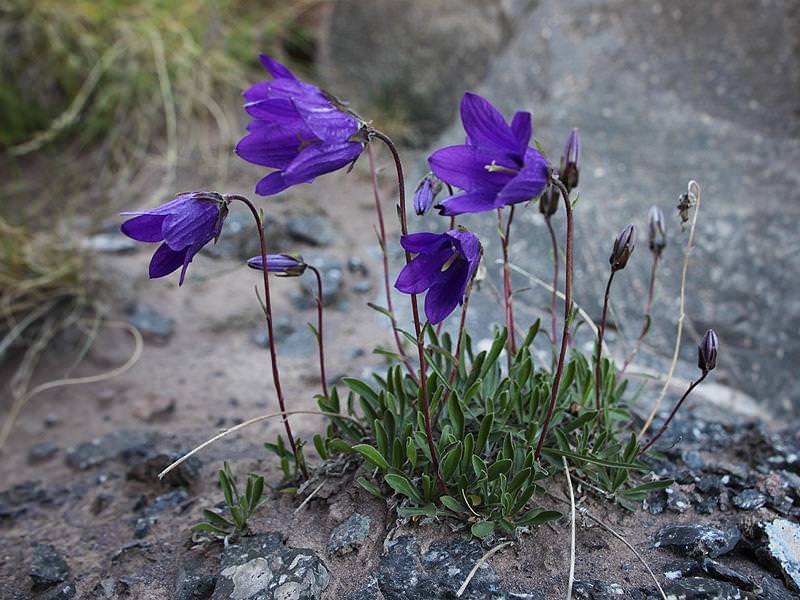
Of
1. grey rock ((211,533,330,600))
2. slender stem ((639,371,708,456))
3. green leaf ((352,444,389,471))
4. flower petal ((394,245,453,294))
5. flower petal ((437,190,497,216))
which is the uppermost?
flower petal ((437,190,497,216))

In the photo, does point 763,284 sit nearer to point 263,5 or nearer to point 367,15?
point 367,15

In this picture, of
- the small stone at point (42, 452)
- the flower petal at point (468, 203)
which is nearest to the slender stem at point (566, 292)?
the flower petal at point (468, 203)

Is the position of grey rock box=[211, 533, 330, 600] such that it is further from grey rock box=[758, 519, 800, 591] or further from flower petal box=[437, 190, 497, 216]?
grey rock box=[758, 519, 800, 591]

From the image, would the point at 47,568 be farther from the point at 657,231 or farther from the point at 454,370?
the point at 657,231

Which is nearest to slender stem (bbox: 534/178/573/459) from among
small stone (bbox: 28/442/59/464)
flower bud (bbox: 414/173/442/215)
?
flower bud (bbox: 414/173/442/215)

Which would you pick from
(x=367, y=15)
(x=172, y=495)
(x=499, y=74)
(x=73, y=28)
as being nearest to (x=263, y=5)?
(x=367, y=15)

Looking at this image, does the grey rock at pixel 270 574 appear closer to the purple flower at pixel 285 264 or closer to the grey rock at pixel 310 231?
the purple flower at pixel 285 264

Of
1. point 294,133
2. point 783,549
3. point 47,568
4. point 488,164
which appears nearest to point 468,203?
point 488,164
